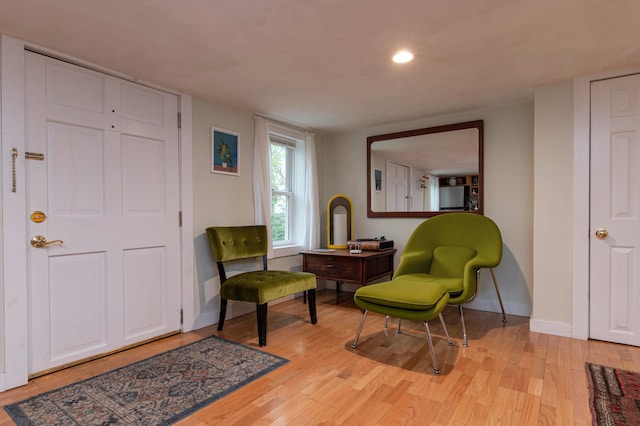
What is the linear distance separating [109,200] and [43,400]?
1271mm

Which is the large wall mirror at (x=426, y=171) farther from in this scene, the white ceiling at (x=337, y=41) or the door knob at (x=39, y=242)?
the door knob at (x=39, y=242)

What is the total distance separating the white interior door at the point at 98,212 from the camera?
7.30 ft

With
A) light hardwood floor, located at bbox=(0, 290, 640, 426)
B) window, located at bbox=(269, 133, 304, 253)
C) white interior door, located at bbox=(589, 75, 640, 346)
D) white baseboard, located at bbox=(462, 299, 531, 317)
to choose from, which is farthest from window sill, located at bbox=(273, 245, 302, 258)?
white interior door, located at bbox=(589, 75, 640, 346)

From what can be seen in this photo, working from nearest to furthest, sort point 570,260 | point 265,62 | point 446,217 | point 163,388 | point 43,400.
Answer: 1. point 43,400
2. point 163,388
3. point 265,62
4. point 570,260
5. point 446,217

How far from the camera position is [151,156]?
2.81 m

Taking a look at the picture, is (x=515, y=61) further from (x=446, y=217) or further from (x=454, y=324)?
(x=454, y=324)

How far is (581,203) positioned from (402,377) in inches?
78.4

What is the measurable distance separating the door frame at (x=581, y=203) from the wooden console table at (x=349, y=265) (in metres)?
1.73

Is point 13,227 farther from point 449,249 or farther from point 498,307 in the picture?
point 498,307

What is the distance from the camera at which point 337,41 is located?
214 centimetres

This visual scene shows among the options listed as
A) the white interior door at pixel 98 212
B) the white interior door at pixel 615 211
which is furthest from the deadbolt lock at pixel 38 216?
the white interior door at pixel 615 211

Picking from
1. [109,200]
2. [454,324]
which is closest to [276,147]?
[109,200]

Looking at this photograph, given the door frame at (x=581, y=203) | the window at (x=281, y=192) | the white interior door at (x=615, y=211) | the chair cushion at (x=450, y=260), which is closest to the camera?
Answer: the white interior door at (x=615, y=211)

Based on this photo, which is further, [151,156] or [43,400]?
[151,156]
